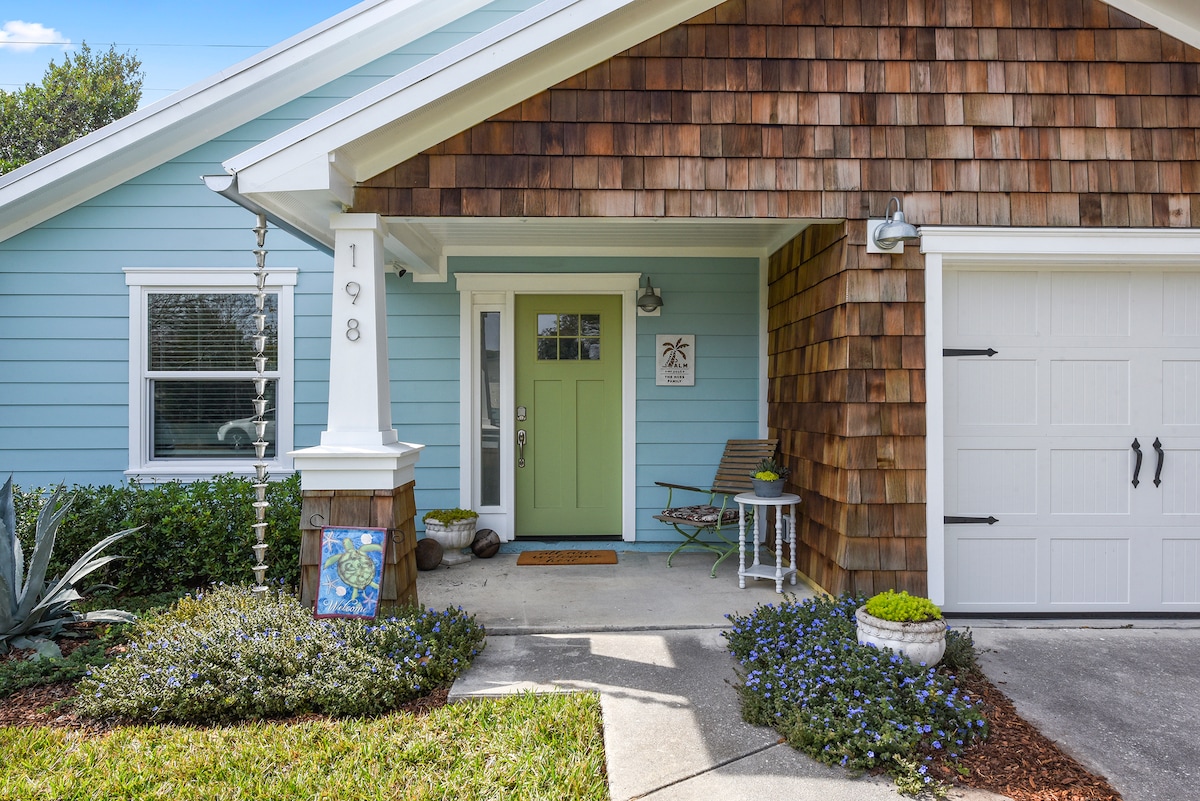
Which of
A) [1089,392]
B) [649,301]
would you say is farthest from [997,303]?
[649,301]

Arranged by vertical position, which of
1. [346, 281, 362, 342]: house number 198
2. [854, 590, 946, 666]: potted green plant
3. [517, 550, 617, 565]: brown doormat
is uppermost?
[346, 281, 362, 342]: house number 198

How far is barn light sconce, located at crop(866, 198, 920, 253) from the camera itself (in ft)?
11.7

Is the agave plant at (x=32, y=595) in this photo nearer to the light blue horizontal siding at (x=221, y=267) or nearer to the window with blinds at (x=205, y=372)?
the window with blinds at (x=205, y=372)

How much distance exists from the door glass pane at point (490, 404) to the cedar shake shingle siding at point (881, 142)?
1.91 metres

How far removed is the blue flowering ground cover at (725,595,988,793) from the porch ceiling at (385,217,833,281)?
261cm

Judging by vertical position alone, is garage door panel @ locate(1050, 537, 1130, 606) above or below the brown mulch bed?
Answer: above

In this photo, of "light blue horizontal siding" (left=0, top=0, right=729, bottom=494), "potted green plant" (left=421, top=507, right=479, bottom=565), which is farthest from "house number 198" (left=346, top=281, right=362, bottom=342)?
"potted green plant" (left=421, top=507, right=479, bottom=565)

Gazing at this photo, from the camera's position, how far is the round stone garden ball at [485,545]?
525cm

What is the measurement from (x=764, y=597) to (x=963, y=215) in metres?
2.32

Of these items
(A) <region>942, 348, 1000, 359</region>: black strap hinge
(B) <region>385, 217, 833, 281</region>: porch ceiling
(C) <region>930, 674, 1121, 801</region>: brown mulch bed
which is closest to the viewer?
(C) <region>930, 674, 1121, 801</region>: brown mulch bed

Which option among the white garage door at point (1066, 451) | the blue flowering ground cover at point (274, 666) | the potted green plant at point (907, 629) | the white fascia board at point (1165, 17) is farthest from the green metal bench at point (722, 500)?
the white fascia board at point (1165, 17)

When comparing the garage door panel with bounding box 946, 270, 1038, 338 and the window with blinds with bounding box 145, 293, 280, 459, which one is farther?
the window with blinds with bounding box 145, 293, 280, 459

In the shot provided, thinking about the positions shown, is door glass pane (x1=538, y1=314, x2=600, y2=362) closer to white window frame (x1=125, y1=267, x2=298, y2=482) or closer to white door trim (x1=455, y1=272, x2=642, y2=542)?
white door trim (x1=455, y1=272, x2=642, y2=542)

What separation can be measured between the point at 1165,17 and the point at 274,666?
526 centimetres
